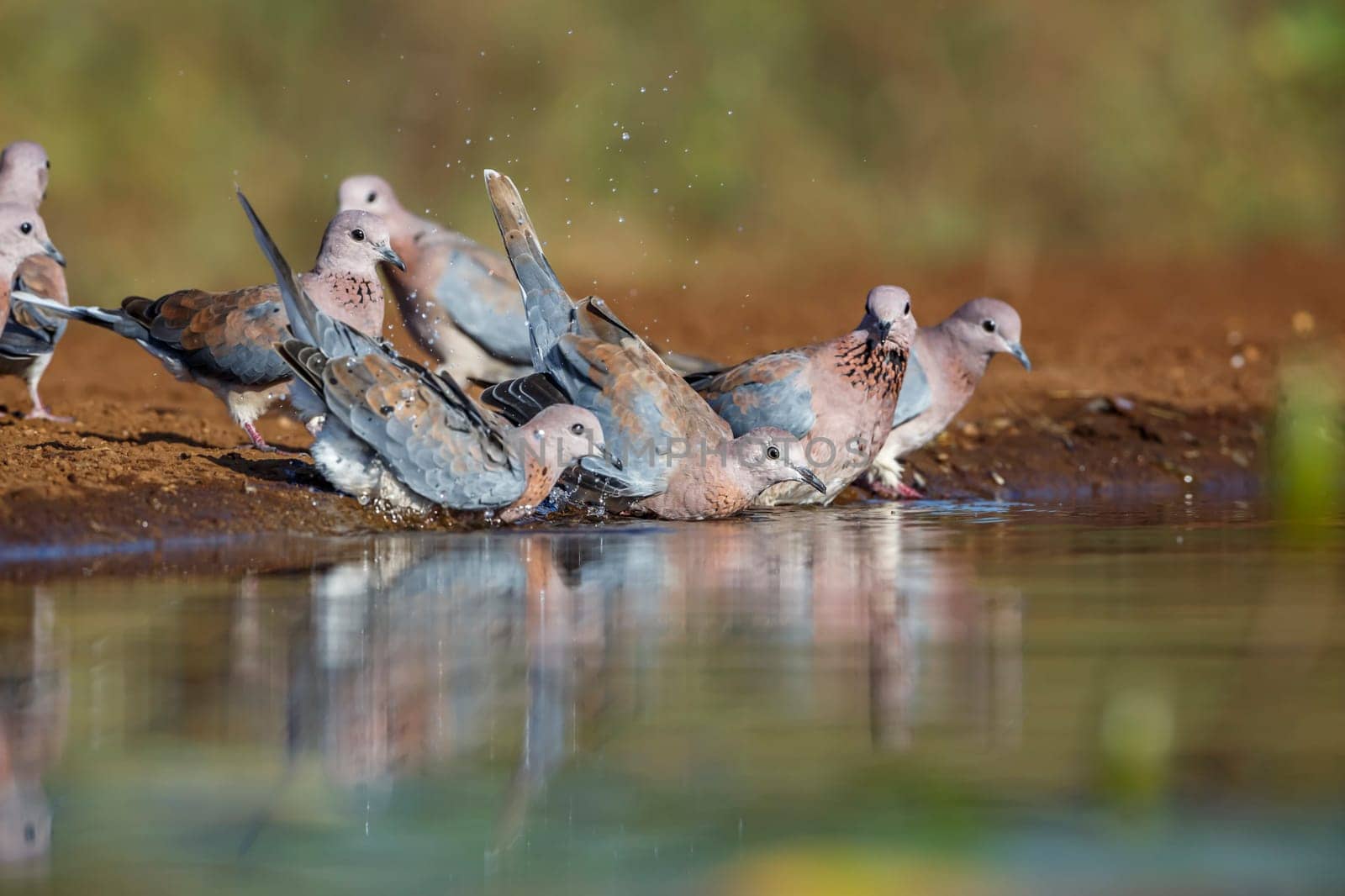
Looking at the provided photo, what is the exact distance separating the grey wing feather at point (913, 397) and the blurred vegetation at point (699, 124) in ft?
15.9

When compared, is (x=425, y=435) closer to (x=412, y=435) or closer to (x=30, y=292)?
(x=412, y=435)

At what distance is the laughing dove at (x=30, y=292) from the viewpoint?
8.39 m

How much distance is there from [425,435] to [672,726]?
290 cm

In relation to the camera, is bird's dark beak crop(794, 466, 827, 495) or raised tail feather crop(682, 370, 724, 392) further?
raised tail feather crop(682, 370, 724, 392)

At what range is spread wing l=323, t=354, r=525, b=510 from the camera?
641 cm

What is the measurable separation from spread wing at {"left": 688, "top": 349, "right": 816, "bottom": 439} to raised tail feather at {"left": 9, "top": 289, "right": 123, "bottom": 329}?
240 cm

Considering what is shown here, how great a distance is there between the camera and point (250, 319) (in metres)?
7.49

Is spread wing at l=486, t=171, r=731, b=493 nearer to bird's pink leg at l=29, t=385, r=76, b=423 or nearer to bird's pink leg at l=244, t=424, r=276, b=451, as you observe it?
bird's pink leg at l=244, t=424, r=276, b=451

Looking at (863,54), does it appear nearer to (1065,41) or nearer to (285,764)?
(1065,41)

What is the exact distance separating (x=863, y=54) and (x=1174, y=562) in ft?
27.9

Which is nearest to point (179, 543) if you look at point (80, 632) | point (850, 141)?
point (80, 632)

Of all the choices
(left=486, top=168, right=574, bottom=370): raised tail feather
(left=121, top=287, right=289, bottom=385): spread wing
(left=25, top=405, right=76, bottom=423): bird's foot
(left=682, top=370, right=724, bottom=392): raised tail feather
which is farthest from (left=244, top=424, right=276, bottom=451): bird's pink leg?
(left=682, top=370, right=724, bottom=392): raised tail feather

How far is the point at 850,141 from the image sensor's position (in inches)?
538

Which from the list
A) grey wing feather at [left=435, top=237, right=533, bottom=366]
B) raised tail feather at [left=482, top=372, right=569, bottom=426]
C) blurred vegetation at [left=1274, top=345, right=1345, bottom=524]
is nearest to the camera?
blurred vegetation at [left=1274, top=345, right=1345, bottom=524]
